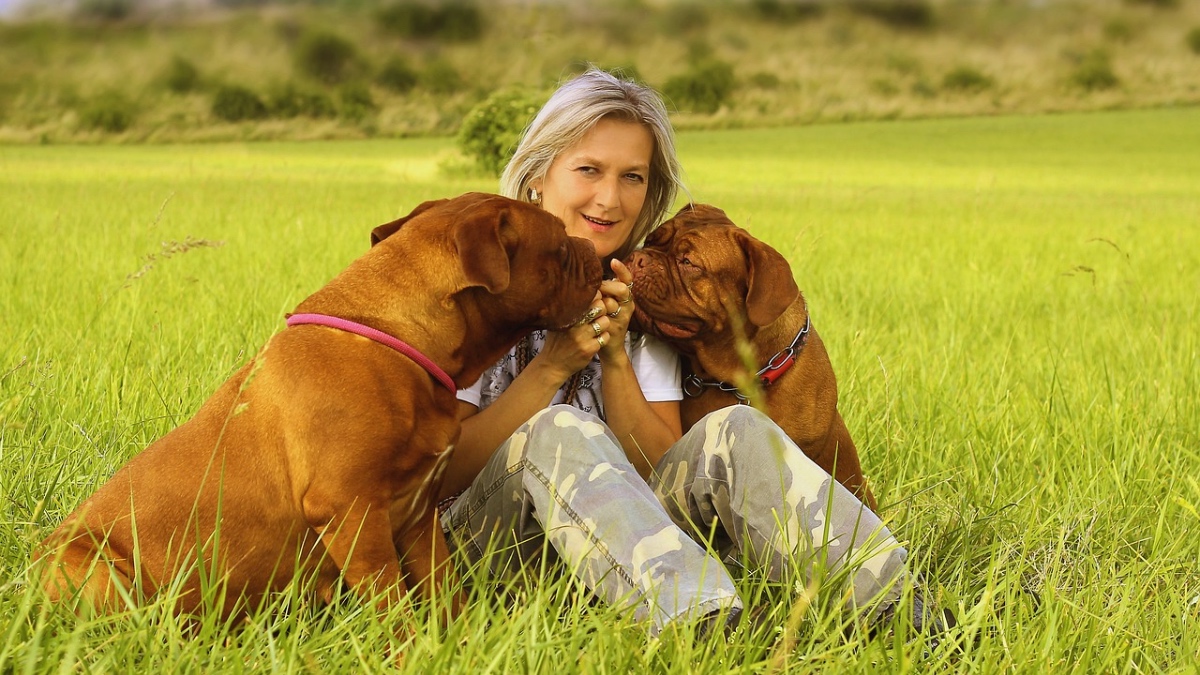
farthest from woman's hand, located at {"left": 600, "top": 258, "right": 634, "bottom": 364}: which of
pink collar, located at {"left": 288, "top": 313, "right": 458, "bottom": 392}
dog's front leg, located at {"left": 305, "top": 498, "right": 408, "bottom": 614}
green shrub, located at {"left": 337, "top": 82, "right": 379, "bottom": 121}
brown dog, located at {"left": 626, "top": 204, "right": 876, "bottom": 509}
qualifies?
green shrub, located at {"left": 337, "top": 82, "right": 379, "bottom": 121}

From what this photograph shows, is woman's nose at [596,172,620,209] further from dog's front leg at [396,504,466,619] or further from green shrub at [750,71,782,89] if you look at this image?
green shrub at [750,71,782,89]

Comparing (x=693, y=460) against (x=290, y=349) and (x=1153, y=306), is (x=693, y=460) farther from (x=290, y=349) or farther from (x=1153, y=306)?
(x=1153, y=306)

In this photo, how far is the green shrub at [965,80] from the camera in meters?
51.1

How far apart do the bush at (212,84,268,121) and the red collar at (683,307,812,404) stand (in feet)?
136

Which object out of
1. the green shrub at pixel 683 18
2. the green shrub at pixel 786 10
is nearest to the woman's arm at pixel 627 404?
the green shrub at pixel 683 18

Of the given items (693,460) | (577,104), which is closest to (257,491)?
(693,460)

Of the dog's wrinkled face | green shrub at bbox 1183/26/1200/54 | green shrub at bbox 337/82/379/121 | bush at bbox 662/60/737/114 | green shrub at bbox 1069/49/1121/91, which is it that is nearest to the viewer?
the dog's wrinkled face

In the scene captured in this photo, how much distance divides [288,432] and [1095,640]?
2.07 m

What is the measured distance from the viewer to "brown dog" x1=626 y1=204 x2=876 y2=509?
12.3ft

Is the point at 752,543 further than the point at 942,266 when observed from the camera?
No

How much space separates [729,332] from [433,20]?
171 ft

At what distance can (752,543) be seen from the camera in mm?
3041

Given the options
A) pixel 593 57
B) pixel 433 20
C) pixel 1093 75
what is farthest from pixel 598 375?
pixel 1093 75

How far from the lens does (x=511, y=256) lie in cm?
307
